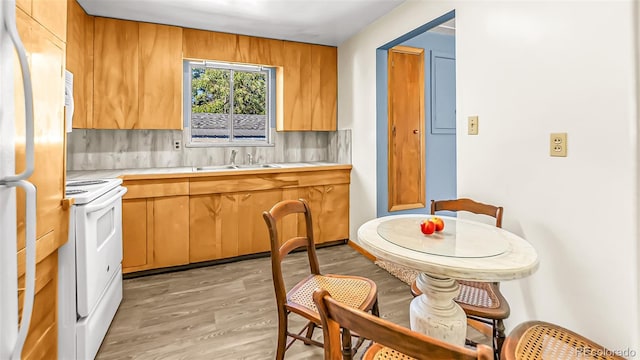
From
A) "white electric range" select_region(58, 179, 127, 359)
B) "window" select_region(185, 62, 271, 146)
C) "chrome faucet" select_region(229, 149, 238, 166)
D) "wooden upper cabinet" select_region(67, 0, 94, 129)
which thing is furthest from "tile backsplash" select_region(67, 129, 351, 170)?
"white electric range" select_region(58, 179, 127, 359)

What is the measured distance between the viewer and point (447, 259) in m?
1.17

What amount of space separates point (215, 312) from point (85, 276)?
0.91 meters

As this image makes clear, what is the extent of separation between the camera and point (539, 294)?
1688 millimetres

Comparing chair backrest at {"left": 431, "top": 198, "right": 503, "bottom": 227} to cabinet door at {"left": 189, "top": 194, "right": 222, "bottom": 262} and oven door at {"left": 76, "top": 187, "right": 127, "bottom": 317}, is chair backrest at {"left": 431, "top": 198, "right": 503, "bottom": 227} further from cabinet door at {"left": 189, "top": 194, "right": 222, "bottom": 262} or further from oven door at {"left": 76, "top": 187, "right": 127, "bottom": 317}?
cabinet door at {"left": 189, "top": 194, "right": 222, "bottom": 262}

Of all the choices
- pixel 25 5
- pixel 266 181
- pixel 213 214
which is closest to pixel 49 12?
pixel 25 5

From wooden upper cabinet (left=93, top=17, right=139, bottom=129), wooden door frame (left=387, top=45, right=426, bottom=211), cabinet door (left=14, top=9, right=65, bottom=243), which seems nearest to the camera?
cabinet door (left=14, top=9, right=65, bottom=243)

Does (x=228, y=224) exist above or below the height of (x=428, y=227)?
below

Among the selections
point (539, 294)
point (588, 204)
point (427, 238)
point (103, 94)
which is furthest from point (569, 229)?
point (103, 94)

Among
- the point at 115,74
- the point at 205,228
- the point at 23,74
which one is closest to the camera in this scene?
the point at 23,74

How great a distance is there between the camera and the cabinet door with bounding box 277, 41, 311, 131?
3.75 metres

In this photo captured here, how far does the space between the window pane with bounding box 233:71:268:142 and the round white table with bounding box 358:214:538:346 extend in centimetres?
273

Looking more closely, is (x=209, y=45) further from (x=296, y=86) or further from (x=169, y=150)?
(x=169, y=150)

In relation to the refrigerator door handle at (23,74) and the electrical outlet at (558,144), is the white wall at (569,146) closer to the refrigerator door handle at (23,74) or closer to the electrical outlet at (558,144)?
the electrical outlet at (558,144)

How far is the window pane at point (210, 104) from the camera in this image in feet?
12.1
